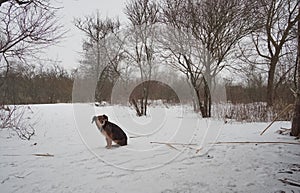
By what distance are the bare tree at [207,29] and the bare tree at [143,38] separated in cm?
123

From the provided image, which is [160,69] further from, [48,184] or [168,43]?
[48,184]

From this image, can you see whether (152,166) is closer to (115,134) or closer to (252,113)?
(115,134)

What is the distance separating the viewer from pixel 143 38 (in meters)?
12.4

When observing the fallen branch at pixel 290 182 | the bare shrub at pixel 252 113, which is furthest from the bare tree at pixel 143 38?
the fallen branch at pixel 290 182

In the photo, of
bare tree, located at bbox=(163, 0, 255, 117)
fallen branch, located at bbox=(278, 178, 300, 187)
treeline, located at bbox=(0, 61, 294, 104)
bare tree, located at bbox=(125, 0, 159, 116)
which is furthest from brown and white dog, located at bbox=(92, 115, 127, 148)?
bare tree, located at bbox=(125, 0, 159, 116)

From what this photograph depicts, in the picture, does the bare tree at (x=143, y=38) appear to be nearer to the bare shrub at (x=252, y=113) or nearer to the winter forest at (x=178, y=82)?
the winter forest at (x=178, y=82)

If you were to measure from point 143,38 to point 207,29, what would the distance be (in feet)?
11.7

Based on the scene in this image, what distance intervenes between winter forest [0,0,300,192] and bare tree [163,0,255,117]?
42 mm

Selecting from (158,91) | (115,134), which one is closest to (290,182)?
(115,134)

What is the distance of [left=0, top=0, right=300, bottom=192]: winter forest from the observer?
402 cm

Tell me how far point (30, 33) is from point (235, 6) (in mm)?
7481

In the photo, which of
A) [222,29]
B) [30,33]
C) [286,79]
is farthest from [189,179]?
[286,79]

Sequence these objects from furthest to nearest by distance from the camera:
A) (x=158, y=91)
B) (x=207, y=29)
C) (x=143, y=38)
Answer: (x=158, y=91), (x=143, y=38), (x=207, y=29)

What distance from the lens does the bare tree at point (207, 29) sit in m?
9.69
